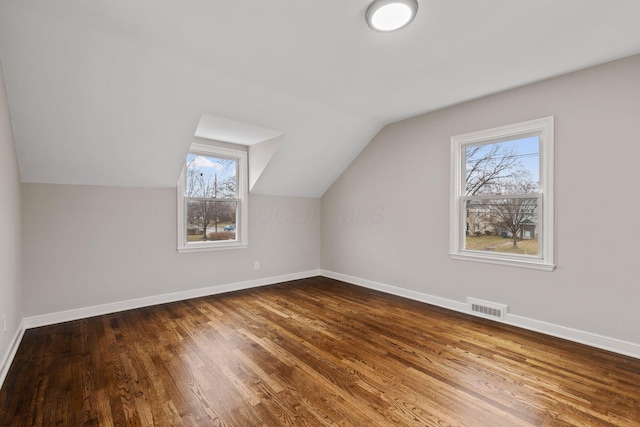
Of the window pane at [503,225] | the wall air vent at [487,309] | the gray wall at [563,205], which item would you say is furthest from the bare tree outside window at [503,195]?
the wall air vent at [487,309]

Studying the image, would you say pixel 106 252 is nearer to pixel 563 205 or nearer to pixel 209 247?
pixel 209 247

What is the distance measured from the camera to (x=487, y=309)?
3.48 m

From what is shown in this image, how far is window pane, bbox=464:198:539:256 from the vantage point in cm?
325

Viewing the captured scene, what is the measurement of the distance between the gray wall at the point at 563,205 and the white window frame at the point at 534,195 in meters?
0.06

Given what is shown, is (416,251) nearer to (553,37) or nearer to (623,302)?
(623,302)

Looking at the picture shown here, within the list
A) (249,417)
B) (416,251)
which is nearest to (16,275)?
(249,417)

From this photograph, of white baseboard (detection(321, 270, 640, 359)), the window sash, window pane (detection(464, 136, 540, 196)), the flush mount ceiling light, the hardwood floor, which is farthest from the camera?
window pane (detection(464, 136, 540, 196))

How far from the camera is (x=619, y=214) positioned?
2.67 m

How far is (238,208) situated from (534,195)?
3851mm

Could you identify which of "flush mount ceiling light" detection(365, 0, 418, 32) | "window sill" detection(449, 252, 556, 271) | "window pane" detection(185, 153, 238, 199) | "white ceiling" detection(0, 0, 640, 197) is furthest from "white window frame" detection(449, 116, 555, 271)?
"window pane" detection(185, 153, 238, 199)

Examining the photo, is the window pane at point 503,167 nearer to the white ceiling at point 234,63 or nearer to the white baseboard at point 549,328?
the white ceiling at point 234,63

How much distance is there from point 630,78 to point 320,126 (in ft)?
9.94

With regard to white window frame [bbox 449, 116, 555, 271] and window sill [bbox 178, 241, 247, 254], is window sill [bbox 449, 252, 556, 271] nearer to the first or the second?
white window frame [bbox 449, 116, 555, 271]

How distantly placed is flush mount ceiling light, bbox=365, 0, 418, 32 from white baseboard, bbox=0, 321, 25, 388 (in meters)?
3.54
